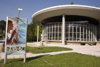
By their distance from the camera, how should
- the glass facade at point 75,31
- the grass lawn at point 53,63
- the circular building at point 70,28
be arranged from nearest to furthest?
the grass lawn at point 53,63
the circular building at point 70,28
the glass facade at point 75,31

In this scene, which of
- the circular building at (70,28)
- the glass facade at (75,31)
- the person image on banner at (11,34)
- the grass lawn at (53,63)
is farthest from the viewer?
the glass facade at (75,31)

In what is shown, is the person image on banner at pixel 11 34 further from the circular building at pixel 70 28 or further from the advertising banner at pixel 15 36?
the circular building at pixel 70 28

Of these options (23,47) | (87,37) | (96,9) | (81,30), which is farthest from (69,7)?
(23,47)

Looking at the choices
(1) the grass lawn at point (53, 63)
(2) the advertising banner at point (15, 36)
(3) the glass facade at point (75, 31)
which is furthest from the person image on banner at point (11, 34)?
(3) the glass facade at point (75, 31)

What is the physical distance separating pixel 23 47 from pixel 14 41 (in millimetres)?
755

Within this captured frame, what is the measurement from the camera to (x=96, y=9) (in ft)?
73.6

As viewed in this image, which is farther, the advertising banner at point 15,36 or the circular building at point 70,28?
the circular building at point 70,28

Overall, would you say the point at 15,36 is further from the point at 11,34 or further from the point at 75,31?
the point at 75,31

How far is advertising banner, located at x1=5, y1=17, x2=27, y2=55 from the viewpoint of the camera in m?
5.70

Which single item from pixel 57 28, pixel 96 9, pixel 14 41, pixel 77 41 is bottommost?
pixel 77 41

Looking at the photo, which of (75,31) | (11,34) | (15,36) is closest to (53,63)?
(15,36)

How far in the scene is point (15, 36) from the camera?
5863 millimetres

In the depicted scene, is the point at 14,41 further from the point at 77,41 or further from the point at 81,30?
the point at 81,30

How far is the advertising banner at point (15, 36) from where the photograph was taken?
18.7 feet
